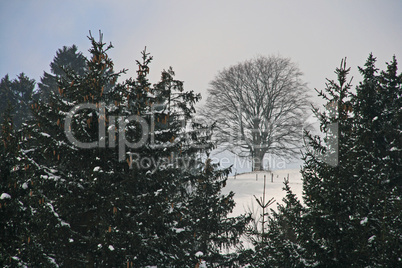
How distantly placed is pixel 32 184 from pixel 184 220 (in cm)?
457

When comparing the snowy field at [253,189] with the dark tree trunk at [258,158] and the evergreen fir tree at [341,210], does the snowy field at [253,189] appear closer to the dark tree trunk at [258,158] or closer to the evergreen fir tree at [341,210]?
the dark tree trunk at [258,158]

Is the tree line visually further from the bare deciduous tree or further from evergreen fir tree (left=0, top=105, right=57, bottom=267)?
the bare deciduous tree

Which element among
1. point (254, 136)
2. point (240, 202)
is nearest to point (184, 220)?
point (240, 202)

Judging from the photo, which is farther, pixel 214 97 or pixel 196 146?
pixel 214 97

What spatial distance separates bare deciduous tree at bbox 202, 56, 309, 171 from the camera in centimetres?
2769

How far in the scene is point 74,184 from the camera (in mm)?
7492

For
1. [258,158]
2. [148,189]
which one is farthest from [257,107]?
[148,189]

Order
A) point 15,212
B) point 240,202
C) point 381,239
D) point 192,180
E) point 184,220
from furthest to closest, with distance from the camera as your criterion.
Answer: point 240,202
point 192,180
point 184,220
point 15,212
point 381,239

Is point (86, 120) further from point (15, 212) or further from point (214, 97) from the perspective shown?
point (214, 97)

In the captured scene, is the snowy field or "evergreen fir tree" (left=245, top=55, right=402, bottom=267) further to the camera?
the snowy field

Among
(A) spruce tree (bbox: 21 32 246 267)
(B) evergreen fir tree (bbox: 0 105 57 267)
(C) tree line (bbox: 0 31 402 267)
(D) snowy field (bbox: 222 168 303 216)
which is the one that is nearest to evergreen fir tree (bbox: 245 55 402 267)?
(C) tree line (bbox: 0 31 402 267)

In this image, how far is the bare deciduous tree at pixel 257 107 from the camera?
2769 cm

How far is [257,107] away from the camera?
29.2 m

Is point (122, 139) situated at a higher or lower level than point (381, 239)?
higher
